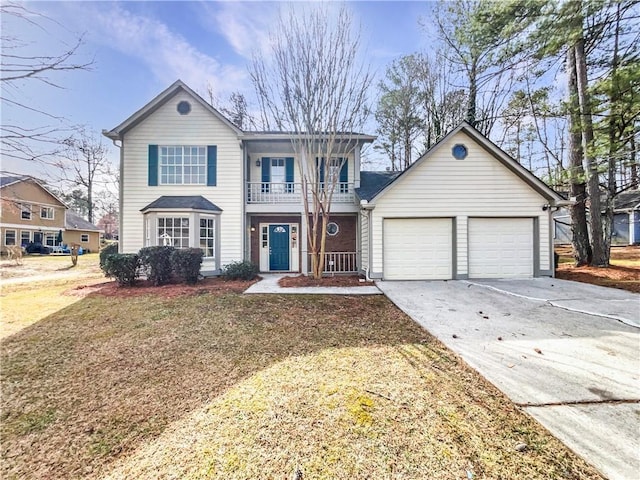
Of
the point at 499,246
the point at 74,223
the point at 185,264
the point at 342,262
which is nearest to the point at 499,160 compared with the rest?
the point at 499,246

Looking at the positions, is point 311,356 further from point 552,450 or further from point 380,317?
point 552,450

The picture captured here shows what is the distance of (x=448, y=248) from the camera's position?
9867mm

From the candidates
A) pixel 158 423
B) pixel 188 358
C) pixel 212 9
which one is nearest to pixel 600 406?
pixel 158 423

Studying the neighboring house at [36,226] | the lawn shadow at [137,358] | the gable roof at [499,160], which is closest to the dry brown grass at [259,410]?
the lawn shadow at [137,358]

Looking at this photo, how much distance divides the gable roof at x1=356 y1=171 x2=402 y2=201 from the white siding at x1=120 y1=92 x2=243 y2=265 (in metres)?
4.95

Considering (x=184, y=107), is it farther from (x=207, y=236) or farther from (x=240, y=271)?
(x=240, y=271)

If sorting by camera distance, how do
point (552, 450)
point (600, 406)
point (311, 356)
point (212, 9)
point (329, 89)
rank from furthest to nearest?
point (329, 89) → point (212, 9) → point (311, 356) → point (600, 406) → point (552, 450)

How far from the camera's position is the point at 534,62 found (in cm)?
1177

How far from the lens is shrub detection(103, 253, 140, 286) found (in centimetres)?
912

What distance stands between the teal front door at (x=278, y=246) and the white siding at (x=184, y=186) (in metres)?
1.53

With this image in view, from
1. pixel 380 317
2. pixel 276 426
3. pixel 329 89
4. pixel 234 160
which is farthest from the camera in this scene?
pixel 234 160

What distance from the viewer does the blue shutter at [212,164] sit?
441 inches

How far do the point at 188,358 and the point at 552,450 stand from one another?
13.6 ft

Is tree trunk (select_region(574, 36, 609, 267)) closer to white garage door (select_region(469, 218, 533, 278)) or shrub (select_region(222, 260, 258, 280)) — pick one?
white garage door (select_region(469, 218, 533, 278))
